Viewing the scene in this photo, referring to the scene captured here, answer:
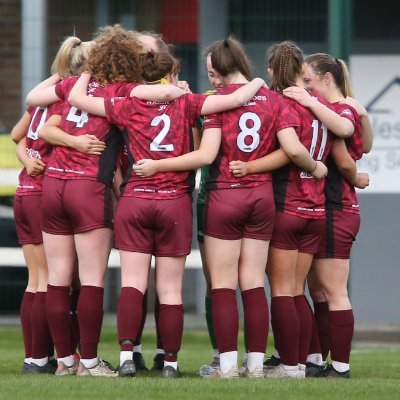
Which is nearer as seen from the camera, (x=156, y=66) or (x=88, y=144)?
(x=88, y=144)

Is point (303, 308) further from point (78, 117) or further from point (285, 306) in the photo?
point (78, 117)

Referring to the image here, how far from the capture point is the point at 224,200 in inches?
289

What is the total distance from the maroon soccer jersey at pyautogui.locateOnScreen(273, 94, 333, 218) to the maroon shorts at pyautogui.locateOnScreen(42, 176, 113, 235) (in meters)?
0.98

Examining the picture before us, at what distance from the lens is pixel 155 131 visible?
7.29 m

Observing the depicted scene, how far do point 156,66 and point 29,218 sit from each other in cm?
119

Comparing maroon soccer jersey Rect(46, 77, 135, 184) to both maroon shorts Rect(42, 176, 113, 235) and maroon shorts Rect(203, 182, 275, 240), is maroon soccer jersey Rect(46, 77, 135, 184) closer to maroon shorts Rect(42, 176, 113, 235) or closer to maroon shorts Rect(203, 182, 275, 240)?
maroon shorts Rect(42, 176, 113, 235)

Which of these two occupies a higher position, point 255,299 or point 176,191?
point 176,191

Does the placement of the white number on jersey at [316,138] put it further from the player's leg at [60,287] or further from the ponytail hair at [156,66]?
the player's leg at [60,287]

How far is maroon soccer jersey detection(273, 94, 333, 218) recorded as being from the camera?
7.58 metres

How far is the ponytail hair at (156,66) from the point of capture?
24.5 feet

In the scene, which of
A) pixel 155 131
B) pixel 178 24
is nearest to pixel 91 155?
pixel 155 131

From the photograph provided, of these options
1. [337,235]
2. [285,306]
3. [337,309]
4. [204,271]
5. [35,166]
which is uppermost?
[35,166]

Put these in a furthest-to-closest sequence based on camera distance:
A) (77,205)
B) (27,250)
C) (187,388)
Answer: (27,250)
(77,205)
(187,388)

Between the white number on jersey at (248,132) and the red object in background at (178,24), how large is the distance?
5.44 metres
